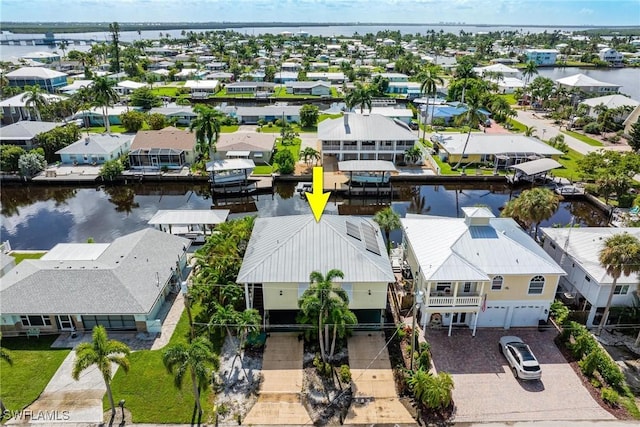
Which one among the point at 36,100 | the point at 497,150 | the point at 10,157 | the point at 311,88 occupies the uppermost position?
the point at 36,100

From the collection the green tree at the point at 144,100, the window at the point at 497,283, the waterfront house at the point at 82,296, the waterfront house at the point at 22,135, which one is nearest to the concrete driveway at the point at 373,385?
the window at the point at 497,283

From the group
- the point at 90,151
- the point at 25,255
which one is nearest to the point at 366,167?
the point at 25,255

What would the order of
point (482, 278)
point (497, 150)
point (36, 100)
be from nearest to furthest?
point (482, 278)
point (497, 150)
point (36, 100)

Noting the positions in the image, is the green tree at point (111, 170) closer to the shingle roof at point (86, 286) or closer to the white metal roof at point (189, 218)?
the white metal roof at point (189, 218)

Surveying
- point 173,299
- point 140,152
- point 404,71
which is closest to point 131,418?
point 173,299

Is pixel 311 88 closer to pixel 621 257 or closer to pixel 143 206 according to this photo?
pixel 143 206

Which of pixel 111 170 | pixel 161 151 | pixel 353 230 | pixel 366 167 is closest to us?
pixel 353 230

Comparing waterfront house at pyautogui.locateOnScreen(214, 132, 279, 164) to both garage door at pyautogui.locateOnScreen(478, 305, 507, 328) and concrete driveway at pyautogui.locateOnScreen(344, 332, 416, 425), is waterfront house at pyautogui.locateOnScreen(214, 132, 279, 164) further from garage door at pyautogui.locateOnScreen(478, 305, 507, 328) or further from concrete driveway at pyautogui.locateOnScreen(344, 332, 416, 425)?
garage door at pyautogui.locateOnScreen(478, 305, 507, 328)
